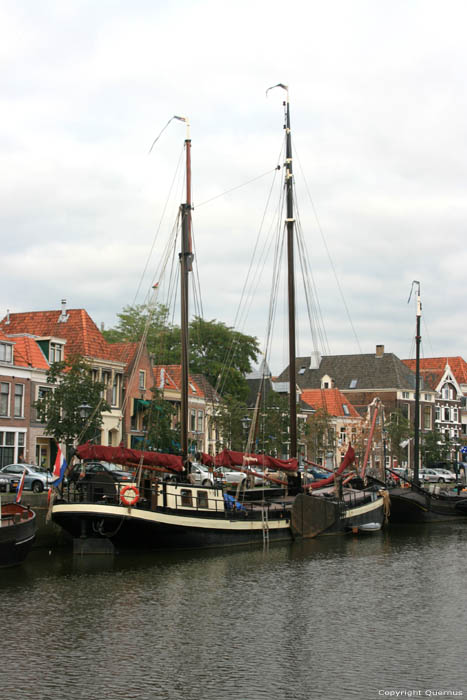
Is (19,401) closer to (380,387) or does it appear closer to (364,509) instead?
(364,509)

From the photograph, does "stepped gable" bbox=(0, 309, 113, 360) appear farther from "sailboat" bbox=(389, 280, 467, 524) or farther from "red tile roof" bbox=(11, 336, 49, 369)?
"sailboat" bbox=(389, 280, 467, 524)

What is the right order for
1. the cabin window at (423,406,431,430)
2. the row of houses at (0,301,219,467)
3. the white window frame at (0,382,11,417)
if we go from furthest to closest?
the cabin window at (423,406,431,430) < the row of houses at (0,301,219,467) < the white window frame at (0,382,11,417)

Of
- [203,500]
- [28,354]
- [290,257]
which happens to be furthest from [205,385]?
[203,500]

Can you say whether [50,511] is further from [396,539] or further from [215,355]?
[215,355]

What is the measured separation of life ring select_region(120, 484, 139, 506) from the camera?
93.4ft

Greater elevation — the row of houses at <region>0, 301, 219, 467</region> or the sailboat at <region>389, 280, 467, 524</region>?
the row of houses at <region>0, 301, 219, 467</region>

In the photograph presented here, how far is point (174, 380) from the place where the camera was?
75562 millimetres

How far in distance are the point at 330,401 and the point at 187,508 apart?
67.3 meters

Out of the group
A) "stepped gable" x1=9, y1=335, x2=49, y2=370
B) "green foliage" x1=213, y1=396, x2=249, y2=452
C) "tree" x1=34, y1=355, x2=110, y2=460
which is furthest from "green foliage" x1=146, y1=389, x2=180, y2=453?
"tree" x1=34, y1=355, x2=110, y2=460

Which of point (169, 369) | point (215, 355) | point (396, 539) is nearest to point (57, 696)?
point (396, 539)

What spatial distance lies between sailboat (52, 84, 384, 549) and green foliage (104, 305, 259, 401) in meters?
43.7

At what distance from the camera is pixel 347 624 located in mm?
19500

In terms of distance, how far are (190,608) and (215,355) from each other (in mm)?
66335

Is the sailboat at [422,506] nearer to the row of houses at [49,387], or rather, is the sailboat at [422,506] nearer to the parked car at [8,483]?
the row of houses at [49,387]
